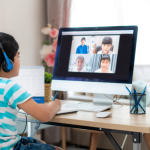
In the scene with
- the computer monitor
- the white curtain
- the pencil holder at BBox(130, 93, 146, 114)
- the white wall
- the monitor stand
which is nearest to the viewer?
the pencil holder at BBox(130, 93, 146, 114)

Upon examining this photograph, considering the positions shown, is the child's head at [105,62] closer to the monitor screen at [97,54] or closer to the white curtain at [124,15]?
the monitor screen at [97,54]

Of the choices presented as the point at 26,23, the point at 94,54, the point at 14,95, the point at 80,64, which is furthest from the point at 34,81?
the point at 26,23

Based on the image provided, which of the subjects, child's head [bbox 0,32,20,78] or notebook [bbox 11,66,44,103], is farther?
notebook [bbox 11,66,44,103]

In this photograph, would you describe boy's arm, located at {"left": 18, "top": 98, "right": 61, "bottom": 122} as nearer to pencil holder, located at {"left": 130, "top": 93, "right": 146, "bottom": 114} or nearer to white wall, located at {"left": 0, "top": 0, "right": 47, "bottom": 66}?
pencil holder, located at {"left": 130, "top": 93, "right": 146, "bottom": 114}

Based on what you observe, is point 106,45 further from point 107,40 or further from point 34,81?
point 34,81

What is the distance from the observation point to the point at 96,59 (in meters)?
1.38

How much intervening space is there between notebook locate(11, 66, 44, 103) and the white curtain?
132cm

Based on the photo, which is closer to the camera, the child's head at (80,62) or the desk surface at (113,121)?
the desk surface at (113,121)

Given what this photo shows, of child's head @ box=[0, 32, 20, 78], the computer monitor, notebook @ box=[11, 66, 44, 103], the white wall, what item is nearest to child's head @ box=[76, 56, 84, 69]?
the computer monitor

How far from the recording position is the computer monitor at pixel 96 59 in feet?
4.25

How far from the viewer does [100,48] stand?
1.38 meters

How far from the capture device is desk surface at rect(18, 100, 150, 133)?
94 cm

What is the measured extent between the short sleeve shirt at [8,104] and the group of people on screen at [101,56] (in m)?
0.55

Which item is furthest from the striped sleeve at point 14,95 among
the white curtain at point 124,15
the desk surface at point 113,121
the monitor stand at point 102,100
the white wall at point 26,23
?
the white curtain at point 124,15
